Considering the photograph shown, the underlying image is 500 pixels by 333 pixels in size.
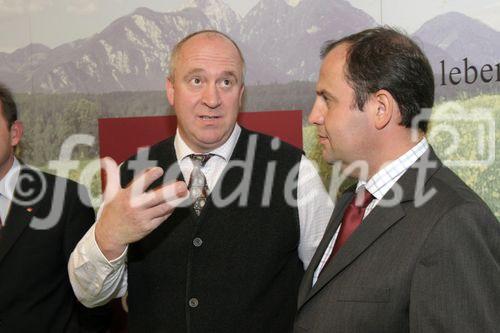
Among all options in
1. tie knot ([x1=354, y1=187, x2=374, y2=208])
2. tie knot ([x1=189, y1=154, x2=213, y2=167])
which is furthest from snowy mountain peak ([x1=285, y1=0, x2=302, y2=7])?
tie knot ([x1=354, y1=187, x2=374, y2=208])

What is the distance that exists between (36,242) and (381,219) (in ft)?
4.38

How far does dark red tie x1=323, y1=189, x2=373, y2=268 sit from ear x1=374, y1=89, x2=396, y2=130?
0.21 m

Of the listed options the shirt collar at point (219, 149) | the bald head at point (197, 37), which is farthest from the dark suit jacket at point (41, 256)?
the bald head at point (197, 37)

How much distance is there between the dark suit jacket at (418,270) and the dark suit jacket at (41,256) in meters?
1.05

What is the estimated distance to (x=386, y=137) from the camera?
1.43m

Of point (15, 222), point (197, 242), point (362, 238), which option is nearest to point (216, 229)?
point (197, 242)

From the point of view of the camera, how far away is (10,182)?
2.17 m

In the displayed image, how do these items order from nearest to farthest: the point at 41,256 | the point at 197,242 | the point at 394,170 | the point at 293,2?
the point at 394,170 < the point at 197,242 < the point at 41,256 < the point at 293,2

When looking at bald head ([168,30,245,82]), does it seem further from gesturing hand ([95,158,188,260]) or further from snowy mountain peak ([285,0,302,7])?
snowy mountain peak ([285,0,302,7])

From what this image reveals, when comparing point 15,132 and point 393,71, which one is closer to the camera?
point 393,71

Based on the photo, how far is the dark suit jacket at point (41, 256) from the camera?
202 centimetres

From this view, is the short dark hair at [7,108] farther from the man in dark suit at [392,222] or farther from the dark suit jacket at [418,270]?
the dark suit jacket at [418,270]

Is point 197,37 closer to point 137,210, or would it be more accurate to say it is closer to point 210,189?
point 210,189

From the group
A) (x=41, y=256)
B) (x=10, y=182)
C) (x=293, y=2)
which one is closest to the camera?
(x=41, y=256)
